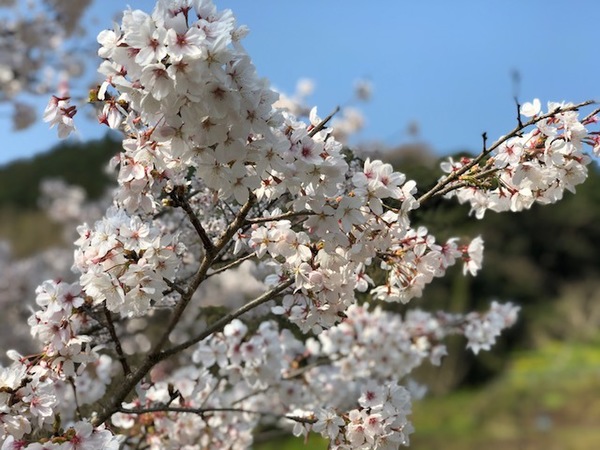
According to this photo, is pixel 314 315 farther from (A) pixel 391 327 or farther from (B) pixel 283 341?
(A) pixel 391 327

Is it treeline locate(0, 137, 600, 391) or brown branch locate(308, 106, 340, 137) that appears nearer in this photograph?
brown branch locate(308, 106, 340, 137)

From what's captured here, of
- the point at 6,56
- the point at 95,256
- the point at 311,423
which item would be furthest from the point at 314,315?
the point at 6,56

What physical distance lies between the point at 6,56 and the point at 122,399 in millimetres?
4605

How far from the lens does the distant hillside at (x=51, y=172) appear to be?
2012cm

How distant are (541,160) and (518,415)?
1253 centimetres

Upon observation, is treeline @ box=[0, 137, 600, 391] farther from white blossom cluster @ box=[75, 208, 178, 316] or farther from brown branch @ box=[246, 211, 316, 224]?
white blossom cluster @ box=[75, 208, 178, 316]

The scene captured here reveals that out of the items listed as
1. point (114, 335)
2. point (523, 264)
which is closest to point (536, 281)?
point (523, 264)

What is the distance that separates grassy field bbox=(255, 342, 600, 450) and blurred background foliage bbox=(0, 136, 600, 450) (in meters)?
0.02

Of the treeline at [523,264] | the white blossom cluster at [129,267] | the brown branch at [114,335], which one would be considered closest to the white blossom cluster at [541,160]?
the white blossom cluster at [129,267]

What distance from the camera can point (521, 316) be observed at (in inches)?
711

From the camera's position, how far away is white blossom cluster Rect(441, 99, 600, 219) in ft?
4.50

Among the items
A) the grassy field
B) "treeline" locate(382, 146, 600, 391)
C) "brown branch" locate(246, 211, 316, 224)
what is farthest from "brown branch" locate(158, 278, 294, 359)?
"treeline" locate(382, 146, 600, 391)

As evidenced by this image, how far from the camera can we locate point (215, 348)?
2090 millimetres

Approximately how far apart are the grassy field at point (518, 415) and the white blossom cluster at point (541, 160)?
7.87 metres
